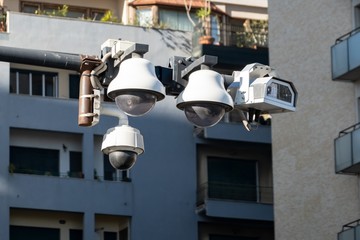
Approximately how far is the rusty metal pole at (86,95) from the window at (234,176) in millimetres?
41484

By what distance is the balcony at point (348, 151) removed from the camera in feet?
141

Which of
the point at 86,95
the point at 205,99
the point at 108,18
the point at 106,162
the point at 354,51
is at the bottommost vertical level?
the point at 205,99

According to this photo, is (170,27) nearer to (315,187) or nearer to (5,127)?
(5,127)

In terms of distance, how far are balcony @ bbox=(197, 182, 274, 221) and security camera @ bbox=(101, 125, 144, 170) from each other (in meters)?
40.5

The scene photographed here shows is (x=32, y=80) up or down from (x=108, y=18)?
down

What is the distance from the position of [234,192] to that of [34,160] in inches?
326

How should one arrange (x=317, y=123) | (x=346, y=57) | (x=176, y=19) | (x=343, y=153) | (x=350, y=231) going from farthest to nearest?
(x=176, y=19), (x=317, y=123), (x=346, y=57), (x=343, y=153), (x=350, y=231)

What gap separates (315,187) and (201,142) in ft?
35.2

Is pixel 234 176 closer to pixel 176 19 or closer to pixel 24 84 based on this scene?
pixel 176 19

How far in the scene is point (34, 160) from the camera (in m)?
54.4

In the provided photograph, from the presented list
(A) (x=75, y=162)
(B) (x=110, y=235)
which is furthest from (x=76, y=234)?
(A) (x=75, y=162)

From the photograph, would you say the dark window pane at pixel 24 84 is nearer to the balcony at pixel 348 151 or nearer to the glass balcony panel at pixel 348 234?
the balcony at pixel 348 151

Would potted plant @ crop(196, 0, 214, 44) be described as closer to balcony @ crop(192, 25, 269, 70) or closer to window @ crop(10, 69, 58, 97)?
balcony @ crop(192, 25, 269, 70)

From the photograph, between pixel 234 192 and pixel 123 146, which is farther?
pixel 234 192
